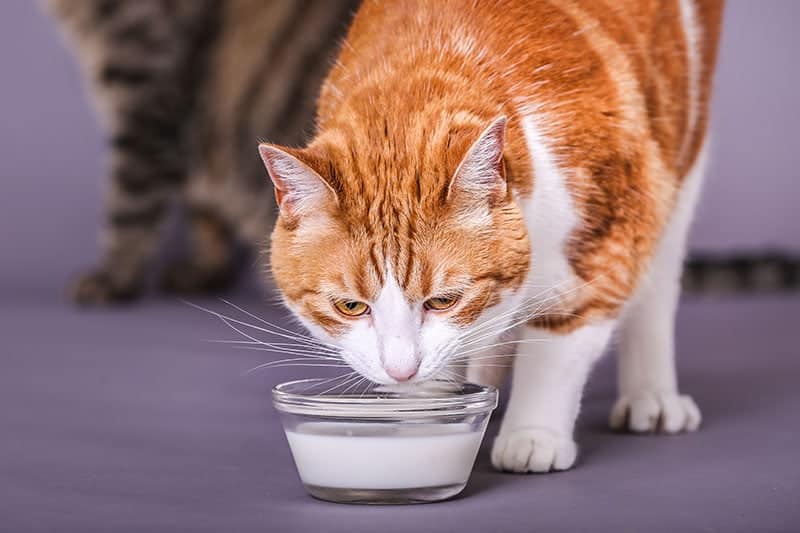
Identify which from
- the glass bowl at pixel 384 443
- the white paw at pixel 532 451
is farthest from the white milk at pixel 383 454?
the white paw at pixel 532 451

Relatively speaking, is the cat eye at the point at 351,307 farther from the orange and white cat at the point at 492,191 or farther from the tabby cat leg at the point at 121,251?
the tabby cat leg at the point at 121,251

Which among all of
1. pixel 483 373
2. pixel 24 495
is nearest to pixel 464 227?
pixel 483 373

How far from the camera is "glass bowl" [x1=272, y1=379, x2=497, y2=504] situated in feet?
5.40

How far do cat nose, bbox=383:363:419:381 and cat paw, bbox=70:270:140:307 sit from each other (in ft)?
8.80

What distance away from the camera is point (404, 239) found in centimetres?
167

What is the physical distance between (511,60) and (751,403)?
102 cm

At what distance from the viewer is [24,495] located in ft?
5.90

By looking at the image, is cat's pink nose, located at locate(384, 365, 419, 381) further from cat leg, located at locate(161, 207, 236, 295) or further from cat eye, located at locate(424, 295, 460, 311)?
cat leg, located at locate(161, 207, 236, 295)

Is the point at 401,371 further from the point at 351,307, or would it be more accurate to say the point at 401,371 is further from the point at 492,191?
the point at 492,191

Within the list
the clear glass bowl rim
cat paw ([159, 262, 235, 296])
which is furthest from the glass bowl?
cat paw ([159, 262, 235, 296])

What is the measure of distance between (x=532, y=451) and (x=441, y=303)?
1.18 feet

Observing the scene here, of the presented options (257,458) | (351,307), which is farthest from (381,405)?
(257,458)

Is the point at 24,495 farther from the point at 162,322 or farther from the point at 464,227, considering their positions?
the point at 162,322

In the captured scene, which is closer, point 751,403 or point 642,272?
point 642,272
